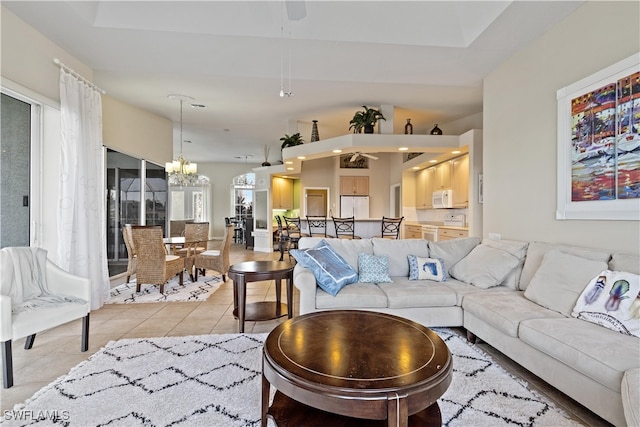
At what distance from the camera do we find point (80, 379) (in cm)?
211

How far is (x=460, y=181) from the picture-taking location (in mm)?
5961

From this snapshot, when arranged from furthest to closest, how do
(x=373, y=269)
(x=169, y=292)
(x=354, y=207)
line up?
(x=354, y=207) < (x=169, y=292) < (x=373, y=269)

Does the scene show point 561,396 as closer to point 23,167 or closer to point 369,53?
point 369,53

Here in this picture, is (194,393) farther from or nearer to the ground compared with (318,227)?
nearer to the ground

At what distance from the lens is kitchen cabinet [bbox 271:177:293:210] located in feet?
32.1

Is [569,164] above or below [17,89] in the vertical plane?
below

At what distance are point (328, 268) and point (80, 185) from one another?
9.78 feet

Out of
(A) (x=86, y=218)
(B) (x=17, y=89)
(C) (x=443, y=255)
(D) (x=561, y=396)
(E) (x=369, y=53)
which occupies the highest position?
(E) (x=369, y=53)

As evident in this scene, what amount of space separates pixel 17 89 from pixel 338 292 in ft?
11.6

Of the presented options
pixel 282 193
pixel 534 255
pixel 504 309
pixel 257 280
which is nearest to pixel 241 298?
pixel 257 280

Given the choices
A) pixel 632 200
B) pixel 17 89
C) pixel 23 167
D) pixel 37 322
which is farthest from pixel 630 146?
pixel 23 167

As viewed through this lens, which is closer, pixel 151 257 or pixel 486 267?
pixel 486 267

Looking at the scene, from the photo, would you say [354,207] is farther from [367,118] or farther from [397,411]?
[397,411]

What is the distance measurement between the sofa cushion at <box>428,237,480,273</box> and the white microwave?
8.79 feet
